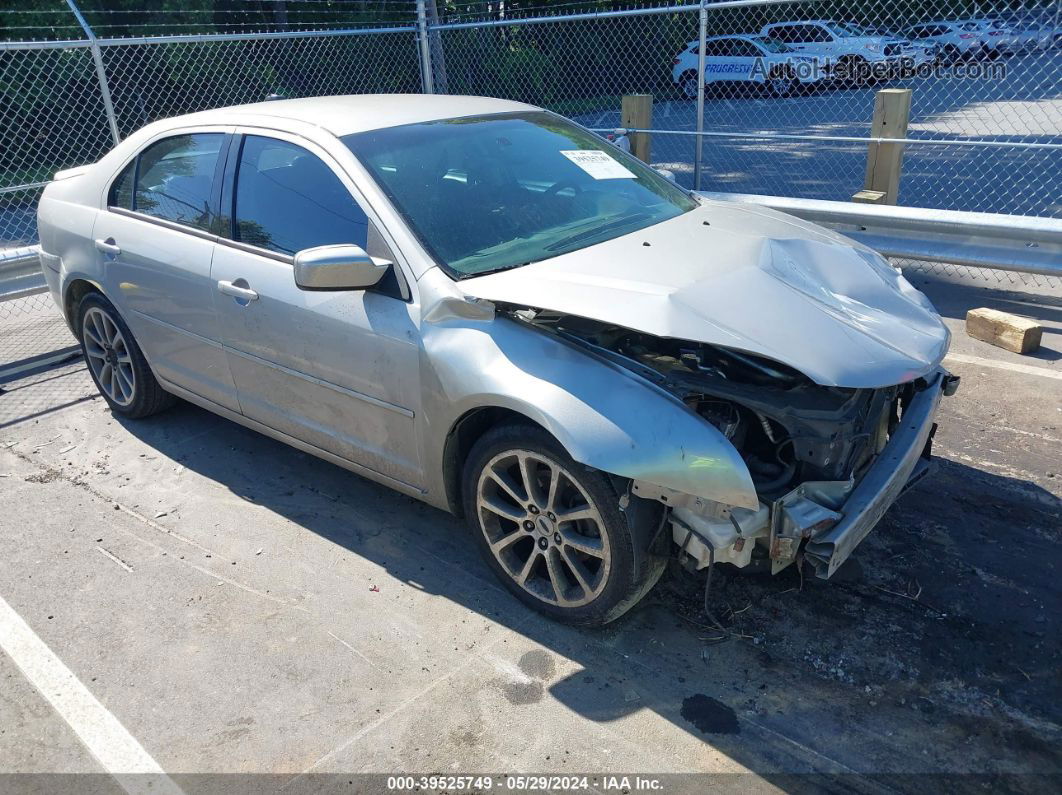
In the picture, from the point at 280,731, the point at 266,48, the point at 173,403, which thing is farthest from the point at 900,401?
the point at 266,48

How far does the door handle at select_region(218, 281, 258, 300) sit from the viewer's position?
3902mm

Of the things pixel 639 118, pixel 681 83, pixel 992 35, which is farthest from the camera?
pixel 681 83

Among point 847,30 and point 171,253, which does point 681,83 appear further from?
point 171,253

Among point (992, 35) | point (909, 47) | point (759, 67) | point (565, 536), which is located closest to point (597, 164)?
point (565, 536)

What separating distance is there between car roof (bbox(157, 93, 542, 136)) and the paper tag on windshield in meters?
0.47

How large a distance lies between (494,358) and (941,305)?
15.2 ft

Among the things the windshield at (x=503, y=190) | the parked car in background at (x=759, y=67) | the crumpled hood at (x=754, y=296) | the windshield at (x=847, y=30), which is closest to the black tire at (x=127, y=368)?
the windshield at (x=503, y=190)

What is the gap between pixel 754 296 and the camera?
123 inches

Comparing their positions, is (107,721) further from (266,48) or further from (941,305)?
(266,48)

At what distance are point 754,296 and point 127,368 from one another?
3.79m

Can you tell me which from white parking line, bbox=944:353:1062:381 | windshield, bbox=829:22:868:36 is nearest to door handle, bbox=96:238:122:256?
white parking line, bbox=944:353:1062:381

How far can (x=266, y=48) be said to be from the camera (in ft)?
50.2

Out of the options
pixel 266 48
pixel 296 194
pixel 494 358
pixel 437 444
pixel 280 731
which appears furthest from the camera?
pixel 266 48

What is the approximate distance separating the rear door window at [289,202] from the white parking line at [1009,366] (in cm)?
370
